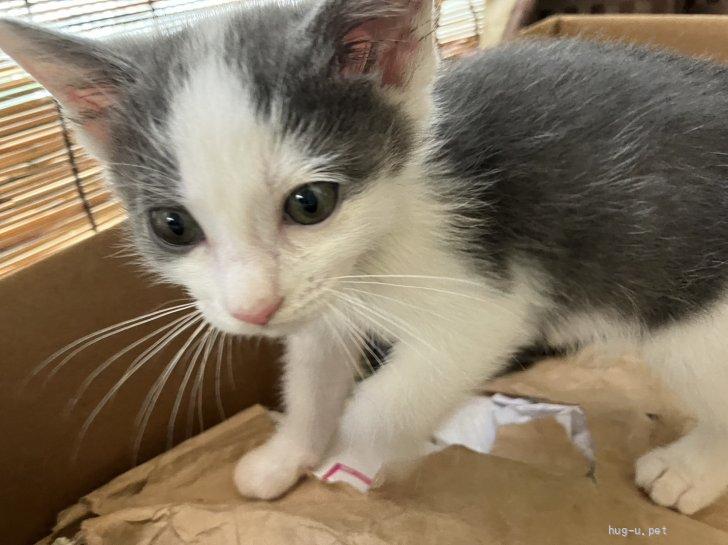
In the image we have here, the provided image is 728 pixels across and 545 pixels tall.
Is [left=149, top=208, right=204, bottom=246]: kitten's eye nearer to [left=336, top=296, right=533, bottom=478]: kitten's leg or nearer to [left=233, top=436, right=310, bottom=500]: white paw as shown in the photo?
[left=336, top=296, right=533, bottom=478]: kitten's leg

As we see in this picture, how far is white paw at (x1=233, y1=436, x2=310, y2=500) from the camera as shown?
1.22 meters

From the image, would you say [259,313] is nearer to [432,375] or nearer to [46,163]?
[432,375]

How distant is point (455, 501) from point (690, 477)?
1.27 feet

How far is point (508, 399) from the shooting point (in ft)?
4.85

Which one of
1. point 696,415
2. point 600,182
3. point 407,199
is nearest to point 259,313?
point 407,199

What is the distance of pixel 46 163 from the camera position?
1.16 meters

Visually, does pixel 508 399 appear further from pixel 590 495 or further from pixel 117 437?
pixel 117 437

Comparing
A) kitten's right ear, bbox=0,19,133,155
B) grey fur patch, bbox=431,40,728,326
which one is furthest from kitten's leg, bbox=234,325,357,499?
kitten's right ear, bbox=0,19,133,155

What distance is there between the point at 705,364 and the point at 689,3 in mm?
1599

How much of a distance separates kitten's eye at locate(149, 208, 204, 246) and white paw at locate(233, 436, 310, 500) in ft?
1.93

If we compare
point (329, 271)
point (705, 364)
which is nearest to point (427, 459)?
point (705, 364)

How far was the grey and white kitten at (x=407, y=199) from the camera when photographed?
71 cm

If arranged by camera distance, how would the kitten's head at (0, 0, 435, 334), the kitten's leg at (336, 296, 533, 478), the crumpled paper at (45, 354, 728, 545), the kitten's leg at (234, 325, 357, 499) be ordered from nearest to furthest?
1. the kitten's head at (0, 0, 435, 334)
2. the kitten's leg at (336, 296, 533, 478)
3. the crumpled paper at (45, 354, 728, 545)
4. the kitten's leg at (234, 325, 357, 499)

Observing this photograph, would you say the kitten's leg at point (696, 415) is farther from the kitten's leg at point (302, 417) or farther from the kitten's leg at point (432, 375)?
the kitten's leg at point (302, 417)
